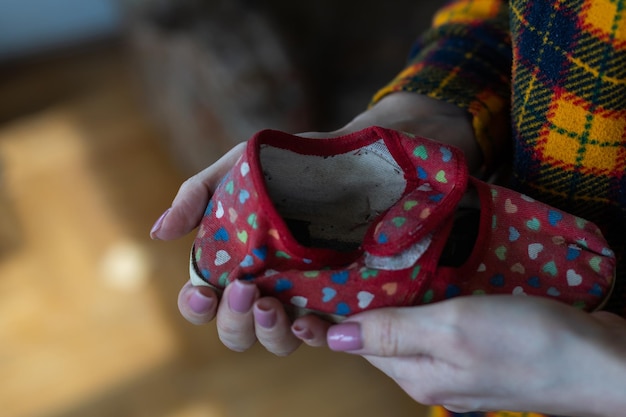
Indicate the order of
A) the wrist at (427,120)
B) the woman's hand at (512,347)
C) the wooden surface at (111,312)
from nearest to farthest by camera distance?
the woman's hand at (512,347)
the wrist at (427,120)
the wooden surface at (111,312)

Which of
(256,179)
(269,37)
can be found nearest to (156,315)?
(269,37)

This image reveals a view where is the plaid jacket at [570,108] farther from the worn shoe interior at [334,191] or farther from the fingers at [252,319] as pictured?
the fingers at [252,319]

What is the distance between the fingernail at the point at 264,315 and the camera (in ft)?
1.50

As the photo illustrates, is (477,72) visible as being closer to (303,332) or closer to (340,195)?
(340,195)

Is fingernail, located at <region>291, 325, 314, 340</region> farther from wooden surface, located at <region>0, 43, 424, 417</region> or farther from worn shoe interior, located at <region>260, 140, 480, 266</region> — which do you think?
wooden surface, located at <region>0, 43, 424, 417</region>

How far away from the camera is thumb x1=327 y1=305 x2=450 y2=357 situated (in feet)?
1.42

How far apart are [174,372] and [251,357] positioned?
0.14 m

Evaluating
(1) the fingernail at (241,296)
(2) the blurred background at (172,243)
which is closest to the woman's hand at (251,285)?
(1) the fingernail at (241,296)

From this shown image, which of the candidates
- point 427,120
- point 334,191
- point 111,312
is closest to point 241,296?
point 334,191

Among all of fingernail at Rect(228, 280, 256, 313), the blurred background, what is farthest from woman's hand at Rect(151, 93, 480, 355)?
the blurred background

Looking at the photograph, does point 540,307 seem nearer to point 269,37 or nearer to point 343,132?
point 343,132

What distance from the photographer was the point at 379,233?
47 centimetres

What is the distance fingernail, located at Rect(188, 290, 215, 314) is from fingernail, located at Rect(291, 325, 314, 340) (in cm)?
6

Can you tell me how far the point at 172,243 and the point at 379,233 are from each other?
94cm
